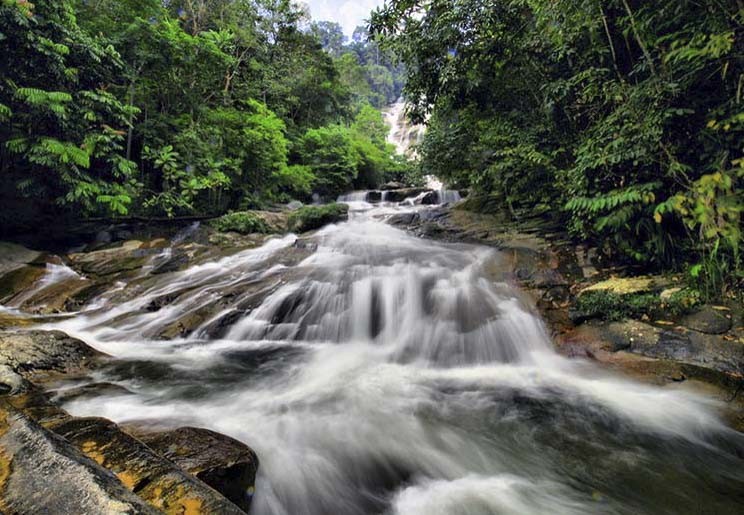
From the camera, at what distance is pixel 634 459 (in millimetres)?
2768

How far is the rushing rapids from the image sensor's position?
249cm

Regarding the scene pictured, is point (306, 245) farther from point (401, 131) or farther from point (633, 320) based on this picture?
point (401, 131)

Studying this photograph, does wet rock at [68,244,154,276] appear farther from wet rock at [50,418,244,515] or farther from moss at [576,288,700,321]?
moss at [576,288,700,321]

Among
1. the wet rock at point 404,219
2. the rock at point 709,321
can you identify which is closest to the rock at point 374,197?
the wet rock at point 404,219

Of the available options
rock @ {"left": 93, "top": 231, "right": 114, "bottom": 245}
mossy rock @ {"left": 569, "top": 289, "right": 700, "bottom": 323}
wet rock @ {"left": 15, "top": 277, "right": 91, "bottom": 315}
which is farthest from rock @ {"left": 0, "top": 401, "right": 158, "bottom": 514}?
rock @ {"left": 93, "top": 231, "right": 114, "bottom": 245}

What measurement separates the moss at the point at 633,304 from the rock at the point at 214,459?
478 cm

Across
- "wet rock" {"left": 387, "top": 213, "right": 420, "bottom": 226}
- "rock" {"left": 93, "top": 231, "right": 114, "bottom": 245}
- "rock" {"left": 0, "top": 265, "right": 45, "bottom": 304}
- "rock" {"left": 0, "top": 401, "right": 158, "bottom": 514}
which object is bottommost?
"rock" {"left": 0, "top": 265, "right": 45, "bottom": 304}

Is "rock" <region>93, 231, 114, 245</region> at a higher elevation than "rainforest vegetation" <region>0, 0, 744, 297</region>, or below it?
below

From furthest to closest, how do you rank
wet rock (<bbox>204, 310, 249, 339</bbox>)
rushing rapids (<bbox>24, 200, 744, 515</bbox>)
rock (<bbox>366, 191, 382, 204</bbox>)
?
rock (<bbox>366, 191, 382, 204</bbox>) < wet rock (<bbox>204, 310, 249, 339</bbox>) < rushing rapids (<bbox>24, 200, 744, 515</bbox>)

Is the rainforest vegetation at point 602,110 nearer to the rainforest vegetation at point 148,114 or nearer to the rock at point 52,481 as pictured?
the rainforest vegetation at point 148,114

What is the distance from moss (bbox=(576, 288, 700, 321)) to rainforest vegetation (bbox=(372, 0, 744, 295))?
39 cm

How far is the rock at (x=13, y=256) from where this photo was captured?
23.7 ft

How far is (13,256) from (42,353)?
6147 mm

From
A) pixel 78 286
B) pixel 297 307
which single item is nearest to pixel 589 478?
pixel 297 307
